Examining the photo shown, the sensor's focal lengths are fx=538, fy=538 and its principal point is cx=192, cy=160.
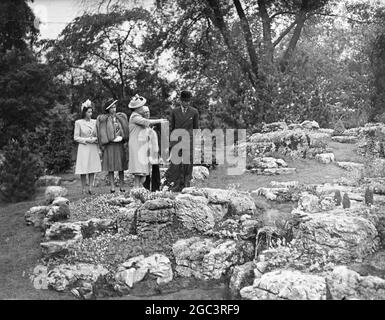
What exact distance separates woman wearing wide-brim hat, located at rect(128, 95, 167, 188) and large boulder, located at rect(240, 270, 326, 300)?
4692 mm

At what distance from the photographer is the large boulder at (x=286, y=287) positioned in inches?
239

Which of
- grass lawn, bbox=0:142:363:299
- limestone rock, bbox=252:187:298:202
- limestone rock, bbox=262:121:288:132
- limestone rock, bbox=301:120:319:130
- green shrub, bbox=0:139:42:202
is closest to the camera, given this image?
grass lawn, bbox=0:142:363:299

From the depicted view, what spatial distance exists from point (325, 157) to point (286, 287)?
863 cm

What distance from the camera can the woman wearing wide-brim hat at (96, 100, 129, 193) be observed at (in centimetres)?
1127

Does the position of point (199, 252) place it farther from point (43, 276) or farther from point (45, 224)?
point (45, 224)

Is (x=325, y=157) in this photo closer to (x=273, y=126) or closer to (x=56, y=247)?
(x=273, y=126)

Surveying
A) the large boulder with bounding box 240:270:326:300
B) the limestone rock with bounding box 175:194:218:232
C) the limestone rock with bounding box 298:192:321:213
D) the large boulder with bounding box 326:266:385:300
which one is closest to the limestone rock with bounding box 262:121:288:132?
the limestone rock with bounding box 298:192:321:213

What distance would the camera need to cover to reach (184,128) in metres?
10.4

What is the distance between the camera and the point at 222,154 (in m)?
15.1

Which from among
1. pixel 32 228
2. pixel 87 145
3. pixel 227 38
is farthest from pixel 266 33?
pixel 32 228

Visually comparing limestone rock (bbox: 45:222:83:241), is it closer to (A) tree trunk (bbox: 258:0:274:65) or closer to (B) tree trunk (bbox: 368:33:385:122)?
(A) tree trunk (bbox: 258:0:274:65)

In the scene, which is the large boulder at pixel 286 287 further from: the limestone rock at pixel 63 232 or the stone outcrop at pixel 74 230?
the limestone rock at pixel 63 232

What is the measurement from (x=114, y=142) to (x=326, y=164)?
19.3 ft

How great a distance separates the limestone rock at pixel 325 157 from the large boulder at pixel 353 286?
8.25 m
